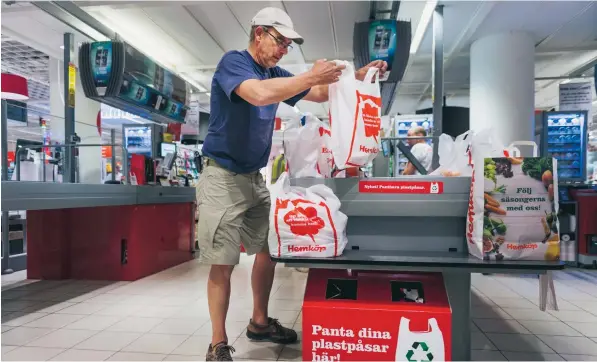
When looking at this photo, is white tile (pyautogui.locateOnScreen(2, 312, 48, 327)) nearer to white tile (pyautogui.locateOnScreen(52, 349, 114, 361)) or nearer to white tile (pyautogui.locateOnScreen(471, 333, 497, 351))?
white tile (pyautogui.locateOnScreen(52, 349, 114, 361))

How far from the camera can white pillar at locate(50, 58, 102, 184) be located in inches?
341

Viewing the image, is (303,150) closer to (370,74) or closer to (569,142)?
(370,74)

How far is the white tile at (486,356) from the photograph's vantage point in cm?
211

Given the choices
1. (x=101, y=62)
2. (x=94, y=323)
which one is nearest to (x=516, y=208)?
(x=94, y=323)

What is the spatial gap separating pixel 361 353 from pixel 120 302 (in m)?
2.36

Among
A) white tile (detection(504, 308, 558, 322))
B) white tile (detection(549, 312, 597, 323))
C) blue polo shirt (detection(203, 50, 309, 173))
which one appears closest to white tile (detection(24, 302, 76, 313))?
blue polo shirt (detection(203, 50, 309, 173))

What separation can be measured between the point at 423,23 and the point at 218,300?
5.44 metres

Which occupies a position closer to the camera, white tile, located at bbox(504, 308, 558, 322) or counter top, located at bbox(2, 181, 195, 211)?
counter top, located at bbox(2, 181, 195, 211)

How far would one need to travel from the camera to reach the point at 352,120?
63.5 inches

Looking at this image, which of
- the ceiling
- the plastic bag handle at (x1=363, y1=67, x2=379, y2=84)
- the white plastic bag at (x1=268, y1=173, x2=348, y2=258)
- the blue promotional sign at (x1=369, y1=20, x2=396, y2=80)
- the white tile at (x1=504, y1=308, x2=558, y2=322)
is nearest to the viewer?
the white plastic bag at (x1=268, y1=173, x2=348, y2=258)

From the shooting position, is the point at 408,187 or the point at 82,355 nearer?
the point at 408,187

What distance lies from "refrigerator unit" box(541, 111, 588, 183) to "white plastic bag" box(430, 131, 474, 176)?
5316mm

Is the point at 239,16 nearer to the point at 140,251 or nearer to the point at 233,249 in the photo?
the point at 140,251

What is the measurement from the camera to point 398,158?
711 centimetres
